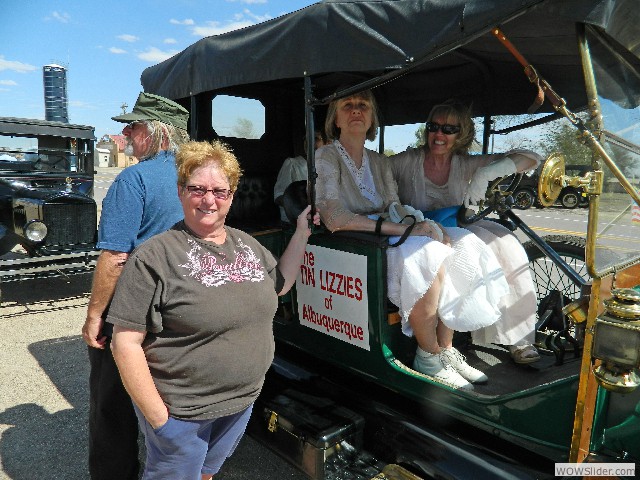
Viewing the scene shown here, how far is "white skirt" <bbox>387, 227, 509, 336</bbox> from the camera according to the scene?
7.39ft

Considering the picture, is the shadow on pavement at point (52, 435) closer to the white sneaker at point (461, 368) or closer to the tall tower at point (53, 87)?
the white sneaker at point (461, 368)

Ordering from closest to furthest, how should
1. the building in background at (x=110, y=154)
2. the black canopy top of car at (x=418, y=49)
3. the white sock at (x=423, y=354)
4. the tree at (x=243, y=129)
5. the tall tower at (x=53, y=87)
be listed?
the black canopy top of car at (x=418, y=49) → the white sock at (x=423, y=354) → the tree at (x=243, y=129) → the building in background at (x=110, y=154) → the tall tower at (x=53, y=87)

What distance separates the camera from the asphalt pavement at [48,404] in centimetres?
283

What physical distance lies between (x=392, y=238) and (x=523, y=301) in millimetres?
891

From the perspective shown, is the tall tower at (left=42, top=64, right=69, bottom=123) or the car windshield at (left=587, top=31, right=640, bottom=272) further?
the tall tower at (left=42, top=64, right=69, bottom=123)

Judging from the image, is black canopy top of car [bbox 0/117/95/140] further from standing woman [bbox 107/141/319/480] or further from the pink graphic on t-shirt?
the pink graphic on t-shirt

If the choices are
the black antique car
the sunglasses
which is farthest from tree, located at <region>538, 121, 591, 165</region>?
the black antique car

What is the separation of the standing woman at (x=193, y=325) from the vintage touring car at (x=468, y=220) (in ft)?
1.74

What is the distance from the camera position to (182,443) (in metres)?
1.71

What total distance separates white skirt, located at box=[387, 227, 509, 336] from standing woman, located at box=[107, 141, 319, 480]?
2.22 feet

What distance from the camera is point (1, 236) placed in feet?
21.4

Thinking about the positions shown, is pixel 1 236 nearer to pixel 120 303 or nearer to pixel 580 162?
pixel 120 303

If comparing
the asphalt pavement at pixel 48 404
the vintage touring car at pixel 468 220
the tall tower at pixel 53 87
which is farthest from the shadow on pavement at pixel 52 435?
the tall tower at pixel 53 87

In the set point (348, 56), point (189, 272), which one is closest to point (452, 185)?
point (348, 56)
